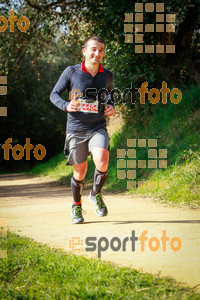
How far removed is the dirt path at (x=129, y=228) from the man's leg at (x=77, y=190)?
14 cm

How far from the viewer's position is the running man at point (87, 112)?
5.01m

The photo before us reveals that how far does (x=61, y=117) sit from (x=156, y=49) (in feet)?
43.3

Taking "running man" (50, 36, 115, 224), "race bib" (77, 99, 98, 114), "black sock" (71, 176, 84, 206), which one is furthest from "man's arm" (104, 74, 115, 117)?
"black sock" (71, 176, 84, 206)

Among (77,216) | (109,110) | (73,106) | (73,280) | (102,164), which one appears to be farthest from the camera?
(77,216)

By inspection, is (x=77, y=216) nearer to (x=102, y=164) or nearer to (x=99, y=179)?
(x=99, y=179)

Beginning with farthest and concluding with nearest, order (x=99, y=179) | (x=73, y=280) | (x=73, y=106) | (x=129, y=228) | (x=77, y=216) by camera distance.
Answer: (x=99, y=179), (x=77, y=216), (x=73, y=106), (x=129, y=228), (x=73, y=280)

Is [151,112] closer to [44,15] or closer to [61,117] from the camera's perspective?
[44,15]

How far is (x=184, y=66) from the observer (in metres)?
12.6

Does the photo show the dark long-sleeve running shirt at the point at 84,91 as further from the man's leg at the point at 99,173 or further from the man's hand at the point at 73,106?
the man's leg at the point at 99,173

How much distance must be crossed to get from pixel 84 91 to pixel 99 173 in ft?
3.69

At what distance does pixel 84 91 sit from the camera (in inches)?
198

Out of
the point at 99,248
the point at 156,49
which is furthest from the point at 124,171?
the point at 99,248

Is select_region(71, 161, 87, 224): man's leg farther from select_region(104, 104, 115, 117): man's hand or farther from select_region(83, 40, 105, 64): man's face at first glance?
select_region(83, 40, 105, 64): man's face

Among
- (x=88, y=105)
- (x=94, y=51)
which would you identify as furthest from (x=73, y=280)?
(x=94, y=51)
